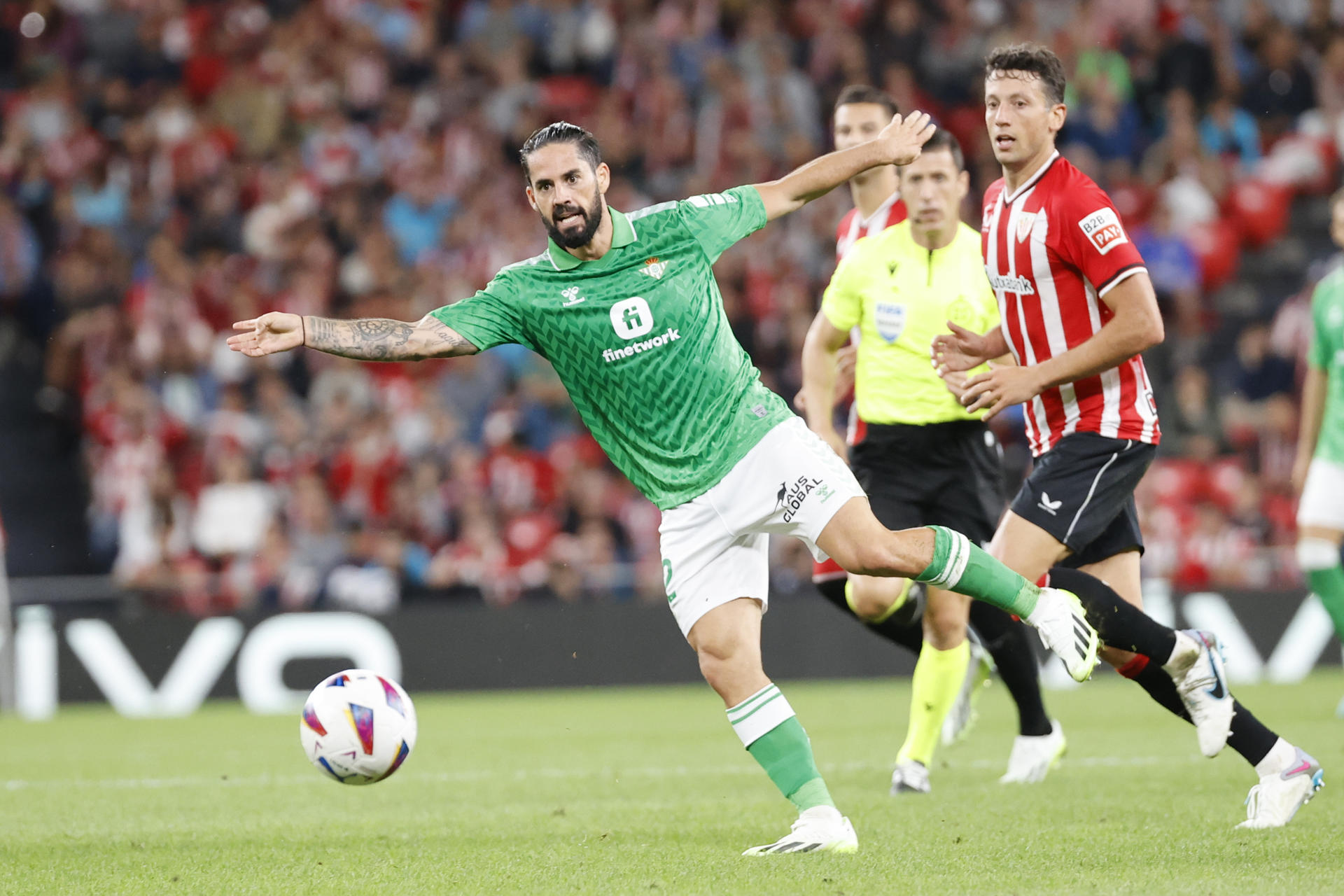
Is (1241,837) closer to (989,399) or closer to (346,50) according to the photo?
(989,399)

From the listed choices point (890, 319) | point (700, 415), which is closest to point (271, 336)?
point (700, 415)

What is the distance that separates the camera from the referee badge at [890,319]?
23.9ft

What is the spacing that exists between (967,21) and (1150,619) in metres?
13.3

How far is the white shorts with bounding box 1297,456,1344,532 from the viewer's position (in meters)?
8.66

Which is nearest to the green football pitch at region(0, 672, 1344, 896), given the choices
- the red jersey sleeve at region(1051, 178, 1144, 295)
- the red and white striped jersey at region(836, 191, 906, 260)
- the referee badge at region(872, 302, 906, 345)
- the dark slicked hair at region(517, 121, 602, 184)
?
the red jersey sleeve at region(1051, 178, 1144, 295)

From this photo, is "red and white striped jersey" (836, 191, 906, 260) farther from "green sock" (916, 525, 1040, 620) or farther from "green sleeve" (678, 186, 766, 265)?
"green sock" (916, 525, 1040, 620)

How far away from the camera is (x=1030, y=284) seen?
590cm

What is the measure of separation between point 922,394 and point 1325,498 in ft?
8.98

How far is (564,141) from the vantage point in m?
5.44

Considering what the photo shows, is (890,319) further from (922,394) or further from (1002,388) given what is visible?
(1002,388)

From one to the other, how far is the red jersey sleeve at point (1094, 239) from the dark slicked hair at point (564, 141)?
1.61m

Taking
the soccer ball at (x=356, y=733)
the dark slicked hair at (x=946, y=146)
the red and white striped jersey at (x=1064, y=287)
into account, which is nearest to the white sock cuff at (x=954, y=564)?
the red and white striped jersey at (x=1064, y=287)

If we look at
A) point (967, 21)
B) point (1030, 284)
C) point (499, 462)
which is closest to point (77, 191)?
point (499, 462)

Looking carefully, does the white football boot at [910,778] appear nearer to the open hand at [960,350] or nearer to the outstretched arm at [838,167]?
the open hand at [960,350]
